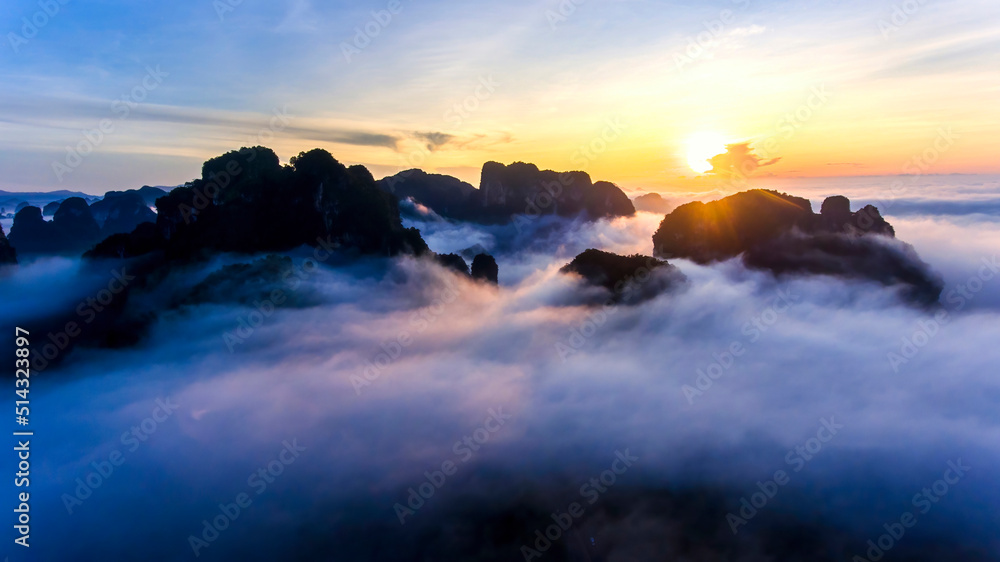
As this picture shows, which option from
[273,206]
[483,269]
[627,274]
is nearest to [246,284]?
[273,206]

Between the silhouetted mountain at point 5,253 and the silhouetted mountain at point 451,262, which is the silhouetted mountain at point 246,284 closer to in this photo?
the silhouetted mountain at point 451,262

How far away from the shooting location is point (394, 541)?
157ft

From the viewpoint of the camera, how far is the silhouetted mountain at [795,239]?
105688 mm

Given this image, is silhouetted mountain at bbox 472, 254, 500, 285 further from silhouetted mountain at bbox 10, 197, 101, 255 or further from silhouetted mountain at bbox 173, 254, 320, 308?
silhouetted mountain at bbox 10, 197, 101, 255

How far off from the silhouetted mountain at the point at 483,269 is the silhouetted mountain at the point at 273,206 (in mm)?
31128

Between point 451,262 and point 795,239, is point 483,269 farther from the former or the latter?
point 795,239

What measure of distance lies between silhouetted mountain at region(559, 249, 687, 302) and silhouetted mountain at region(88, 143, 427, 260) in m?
47.2

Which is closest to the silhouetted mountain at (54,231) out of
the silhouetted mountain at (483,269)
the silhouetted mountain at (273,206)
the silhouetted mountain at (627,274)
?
the silhouetted mountain at (273,206)

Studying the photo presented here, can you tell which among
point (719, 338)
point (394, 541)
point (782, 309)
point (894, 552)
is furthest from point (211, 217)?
point (782, 309)

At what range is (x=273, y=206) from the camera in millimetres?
83875

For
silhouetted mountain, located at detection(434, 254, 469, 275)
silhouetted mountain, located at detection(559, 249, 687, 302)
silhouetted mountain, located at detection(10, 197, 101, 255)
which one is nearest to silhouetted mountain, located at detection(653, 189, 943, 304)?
silhouetted mountain, located at detection(559, 249, 687, 302)

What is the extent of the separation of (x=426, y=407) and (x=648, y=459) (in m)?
33.6

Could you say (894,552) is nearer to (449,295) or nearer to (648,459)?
(648,459)

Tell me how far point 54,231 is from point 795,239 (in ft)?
846
